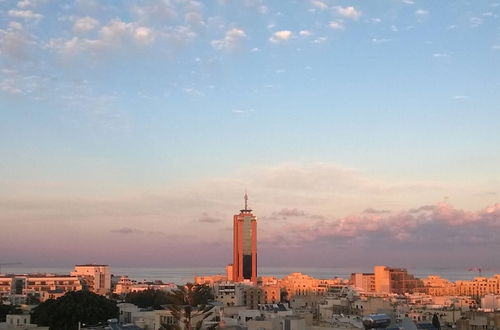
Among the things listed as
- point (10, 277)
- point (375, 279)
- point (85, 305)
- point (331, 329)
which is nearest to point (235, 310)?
point (85, 305)

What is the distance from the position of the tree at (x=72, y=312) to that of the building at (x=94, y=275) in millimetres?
61739

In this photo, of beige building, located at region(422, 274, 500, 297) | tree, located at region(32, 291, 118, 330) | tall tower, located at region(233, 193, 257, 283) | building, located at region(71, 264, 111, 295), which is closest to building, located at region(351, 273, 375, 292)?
beige building, located at region(422, 274, 500, 297)

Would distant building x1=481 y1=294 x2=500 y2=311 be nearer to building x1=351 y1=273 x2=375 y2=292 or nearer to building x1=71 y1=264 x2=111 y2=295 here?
building x1=351 y1=273 x2=375 y2=292

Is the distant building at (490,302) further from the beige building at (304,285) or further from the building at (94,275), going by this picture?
the building at (94,275)

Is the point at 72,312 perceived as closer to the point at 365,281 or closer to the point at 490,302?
the point at 490,302

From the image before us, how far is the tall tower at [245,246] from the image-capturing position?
408ft

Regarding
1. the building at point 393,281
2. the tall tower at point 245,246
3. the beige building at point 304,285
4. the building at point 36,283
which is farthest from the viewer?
the tall tower at point 245,246

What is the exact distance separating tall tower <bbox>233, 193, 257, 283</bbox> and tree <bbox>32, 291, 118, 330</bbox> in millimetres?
77222

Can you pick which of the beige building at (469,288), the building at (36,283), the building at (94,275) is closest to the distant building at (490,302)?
the beige building at (469,288)

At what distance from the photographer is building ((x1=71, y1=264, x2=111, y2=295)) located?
109 meters

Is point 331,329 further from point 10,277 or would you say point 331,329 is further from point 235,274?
point 235,274

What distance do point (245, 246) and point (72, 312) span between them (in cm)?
8309

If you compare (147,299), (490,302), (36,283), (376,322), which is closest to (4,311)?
(147,299)

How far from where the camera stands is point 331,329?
30.8 metres
